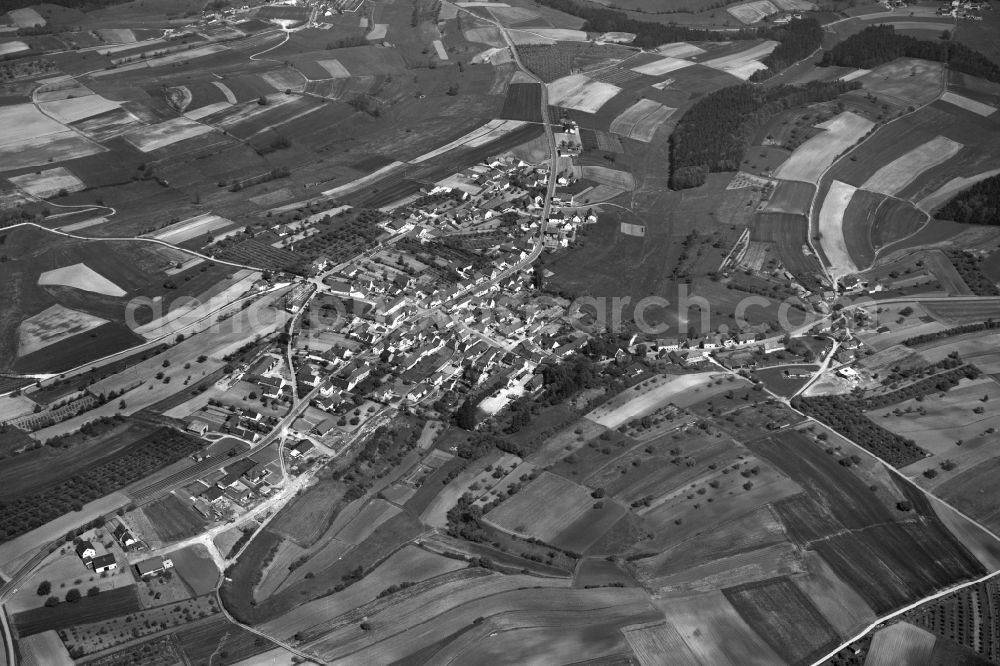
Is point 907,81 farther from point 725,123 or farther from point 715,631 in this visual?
point 715,631

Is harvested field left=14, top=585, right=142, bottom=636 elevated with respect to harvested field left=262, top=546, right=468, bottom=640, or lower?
elevated

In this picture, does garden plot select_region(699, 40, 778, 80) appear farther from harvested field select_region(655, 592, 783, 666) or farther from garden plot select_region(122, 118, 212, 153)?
harvested field select_region(655, 592, 783, 666)

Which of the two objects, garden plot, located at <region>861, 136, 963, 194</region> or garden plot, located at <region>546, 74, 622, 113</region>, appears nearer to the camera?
garden plot, located at <region>861, 136, 963, 194</region>

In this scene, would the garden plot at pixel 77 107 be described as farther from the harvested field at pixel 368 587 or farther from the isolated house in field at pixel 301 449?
the harvested field at pixel 368 587

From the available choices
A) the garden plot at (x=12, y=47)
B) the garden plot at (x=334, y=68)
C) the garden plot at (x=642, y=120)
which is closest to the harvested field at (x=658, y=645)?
the garden plot at (x=642, y=120)

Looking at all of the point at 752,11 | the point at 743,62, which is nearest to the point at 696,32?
the point at 743,62

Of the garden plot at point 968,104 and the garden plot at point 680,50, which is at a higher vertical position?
the garden plot at point 680,50

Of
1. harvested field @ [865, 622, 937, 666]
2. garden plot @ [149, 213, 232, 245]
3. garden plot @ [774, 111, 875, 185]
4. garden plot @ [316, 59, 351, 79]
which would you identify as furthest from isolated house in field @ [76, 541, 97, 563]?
→ garden plot @ [316, 59, 351, 79]
